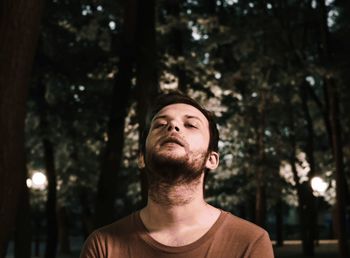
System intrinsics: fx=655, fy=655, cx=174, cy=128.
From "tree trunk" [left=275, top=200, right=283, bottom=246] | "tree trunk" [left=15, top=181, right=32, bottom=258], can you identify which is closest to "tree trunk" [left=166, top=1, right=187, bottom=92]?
"tree trunk" [left=15, top=181, right=32, bottom=258]

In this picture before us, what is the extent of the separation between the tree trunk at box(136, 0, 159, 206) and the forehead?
9.45 meters

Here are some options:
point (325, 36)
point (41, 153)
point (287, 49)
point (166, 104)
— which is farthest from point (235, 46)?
point (166, 104)

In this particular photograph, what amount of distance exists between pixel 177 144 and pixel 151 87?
10.5 meters

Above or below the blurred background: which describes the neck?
below

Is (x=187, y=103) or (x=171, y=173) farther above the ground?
(x=187, y=103)

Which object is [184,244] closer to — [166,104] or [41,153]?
[166,104]

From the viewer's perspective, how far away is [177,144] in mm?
2297

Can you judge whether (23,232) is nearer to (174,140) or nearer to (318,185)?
(318,185)

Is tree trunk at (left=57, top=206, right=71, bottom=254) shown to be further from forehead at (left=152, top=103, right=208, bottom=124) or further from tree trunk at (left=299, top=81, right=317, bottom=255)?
forehead at (left=152, top=103, right=208, bottom=124)

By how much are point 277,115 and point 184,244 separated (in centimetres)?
2618

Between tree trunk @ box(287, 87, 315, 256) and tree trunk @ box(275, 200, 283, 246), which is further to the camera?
tree trunk @ box(275, 200, 283, 246)

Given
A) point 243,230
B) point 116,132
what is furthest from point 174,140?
point 116,132

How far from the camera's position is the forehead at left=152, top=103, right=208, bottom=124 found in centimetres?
241

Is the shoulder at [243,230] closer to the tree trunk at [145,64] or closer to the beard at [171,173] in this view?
the beard at [171,173]
